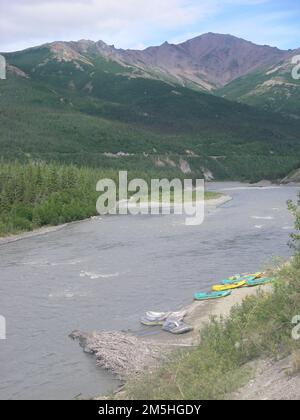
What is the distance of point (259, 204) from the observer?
94250 mm

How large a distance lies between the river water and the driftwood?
1.39ft

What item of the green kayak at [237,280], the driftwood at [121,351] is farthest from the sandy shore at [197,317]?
the green kayak at [237,280]

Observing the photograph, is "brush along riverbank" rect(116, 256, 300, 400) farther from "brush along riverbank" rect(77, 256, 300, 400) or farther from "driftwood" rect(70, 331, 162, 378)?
"driftwood" rect(70, 331, 162, 378)

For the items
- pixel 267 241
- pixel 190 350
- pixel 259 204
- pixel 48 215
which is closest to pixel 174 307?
pixel 190 350

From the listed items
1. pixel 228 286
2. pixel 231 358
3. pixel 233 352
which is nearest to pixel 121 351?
pixel 233 352

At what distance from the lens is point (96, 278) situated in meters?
41.7

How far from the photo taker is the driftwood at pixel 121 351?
23.7m

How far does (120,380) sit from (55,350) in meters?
4.86

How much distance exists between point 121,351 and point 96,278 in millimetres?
16982

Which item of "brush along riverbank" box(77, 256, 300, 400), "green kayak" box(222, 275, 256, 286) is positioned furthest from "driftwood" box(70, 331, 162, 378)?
"green kayak" box(222, 275, 256, 286)
